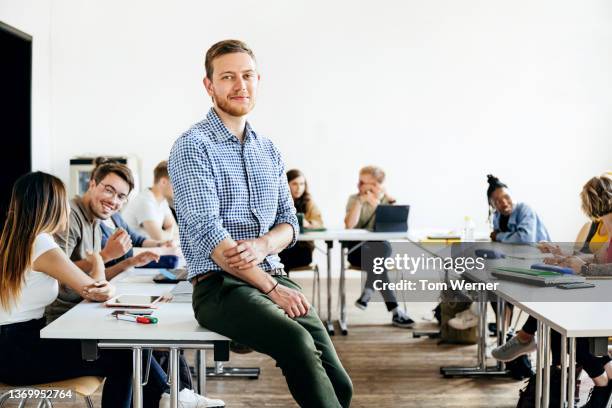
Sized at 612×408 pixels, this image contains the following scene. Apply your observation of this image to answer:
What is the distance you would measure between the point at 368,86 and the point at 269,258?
5929 millimetres

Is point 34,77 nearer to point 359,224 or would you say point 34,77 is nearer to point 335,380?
point 359,224

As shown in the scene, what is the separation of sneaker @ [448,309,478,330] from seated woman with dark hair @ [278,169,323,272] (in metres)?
1.43

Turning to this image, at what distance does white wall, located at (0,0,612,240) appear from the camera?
7785 mm

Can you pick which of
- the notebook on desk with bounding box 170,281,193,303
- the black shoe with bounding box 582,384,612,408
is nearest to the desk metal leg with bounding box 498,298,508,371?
the black shoe with bounding box 582,384,612,408

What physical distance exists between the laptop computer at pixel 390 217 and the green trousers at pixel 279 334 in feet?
11.1

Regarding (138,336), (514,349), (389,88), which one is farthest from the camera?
(389,88)

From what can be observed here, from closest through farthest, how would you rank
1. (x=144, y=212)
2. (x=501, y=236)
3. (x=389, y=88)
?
1. (x=501, y=236)
2. (x=144, y=212)
3. (x=389, y=88)

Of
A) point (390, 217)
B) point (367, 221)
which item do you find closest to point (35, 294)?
point (390, 217)

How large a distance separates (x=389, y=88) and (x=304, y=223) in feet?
9.46

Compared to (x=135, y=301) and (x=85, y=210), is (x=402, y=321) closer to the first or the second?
(x=85, y=210)

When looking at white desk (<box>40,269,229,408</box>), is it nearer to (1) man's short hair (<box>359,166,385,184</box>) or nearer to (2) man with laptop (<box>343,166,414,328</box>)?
(2) man with laptop (<box>343,166,414,328</box>)

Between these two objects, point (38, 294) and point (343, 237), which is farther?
point (343, 237)

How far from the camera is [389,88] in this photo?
7.79 meters

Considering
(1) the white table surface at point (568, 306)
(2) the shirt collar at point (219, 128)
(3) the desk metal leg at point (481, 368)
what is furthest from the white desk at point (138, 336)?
(3) the desk metal leg at point (481, 368)
